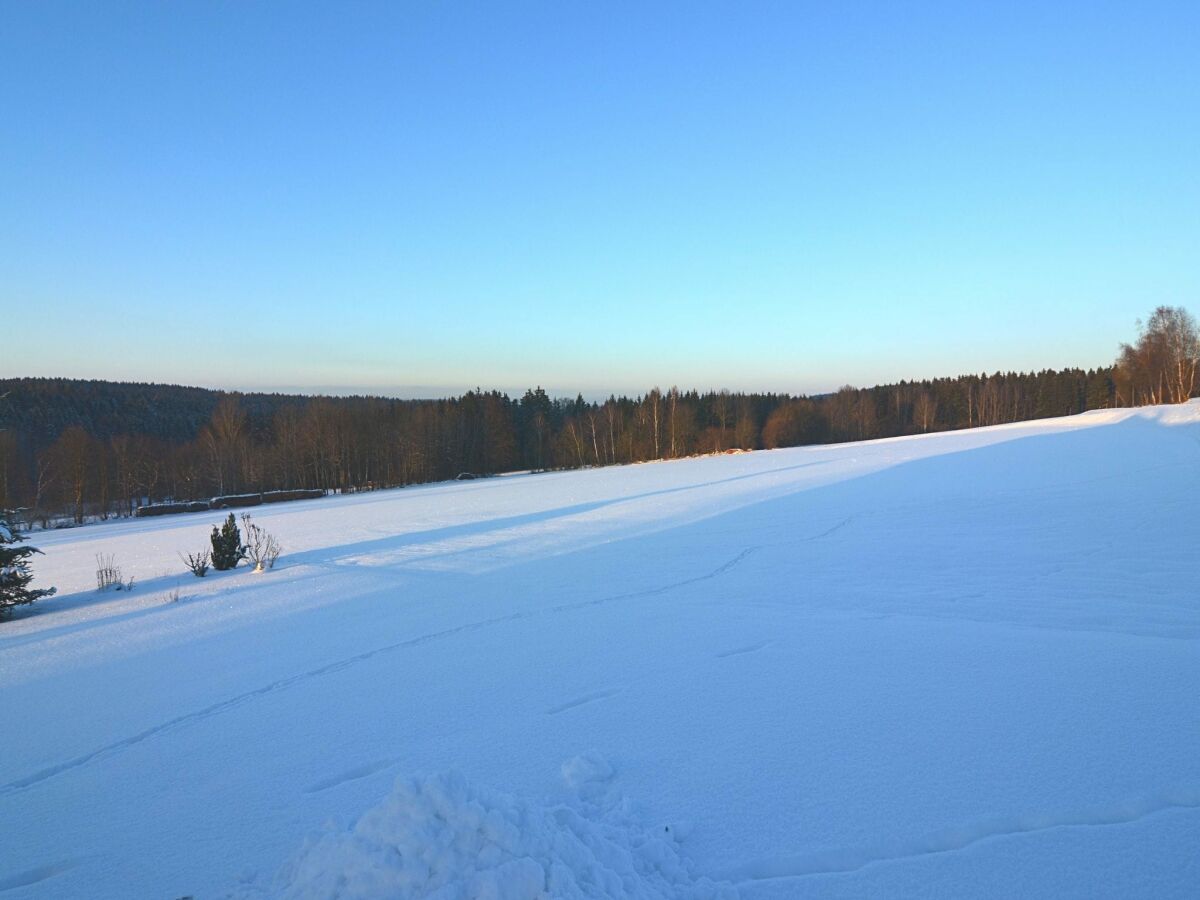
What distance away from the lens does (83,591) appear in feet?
34.5

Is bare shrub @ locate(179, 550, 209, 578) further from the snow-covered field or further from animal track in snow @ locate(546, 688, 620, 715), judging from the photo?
animal track in snow @ locate(546, 688, 620, 715)

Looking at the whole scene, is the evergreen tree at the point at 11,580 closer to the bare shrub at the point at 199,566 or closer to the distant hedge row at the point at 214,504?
the bare shrub at the point at 199,566

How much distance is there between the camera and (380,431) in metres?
55.3

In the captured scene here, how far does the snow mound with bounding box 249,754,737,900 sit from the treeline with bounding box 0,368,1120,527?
41.3 metres

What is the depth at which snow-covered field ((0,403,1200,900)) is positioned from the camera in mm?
2553

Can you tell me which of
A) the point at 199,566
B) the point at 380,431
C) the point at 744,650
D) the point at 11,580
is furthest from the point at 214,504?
the point at 744,650

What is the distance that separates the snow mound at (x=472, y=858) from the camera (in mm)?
2227

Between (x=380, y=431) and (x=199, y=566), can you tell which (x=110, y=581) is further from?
(x=380, y=431)

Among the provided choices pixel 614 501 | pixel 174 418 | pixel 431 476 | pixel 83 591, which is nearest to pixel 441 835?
pixel 83 591

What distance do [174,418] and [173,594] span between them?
81076 mm

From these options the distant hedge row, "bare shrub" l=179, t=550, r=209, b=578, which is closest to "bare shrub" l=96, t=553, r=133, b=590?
"bare shrub" l=179, t=550, r=209, b=578

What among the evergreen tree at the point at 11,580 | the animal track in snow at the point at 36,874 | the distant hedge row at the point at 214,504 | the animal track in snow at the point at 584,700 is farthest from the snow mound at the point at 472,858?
the distant hedge row at the point at 214,504

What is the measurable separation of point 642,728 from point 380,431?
55.0 meters

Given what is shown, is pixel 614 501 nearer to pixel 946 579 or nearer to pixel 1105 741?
pixel 946 579
